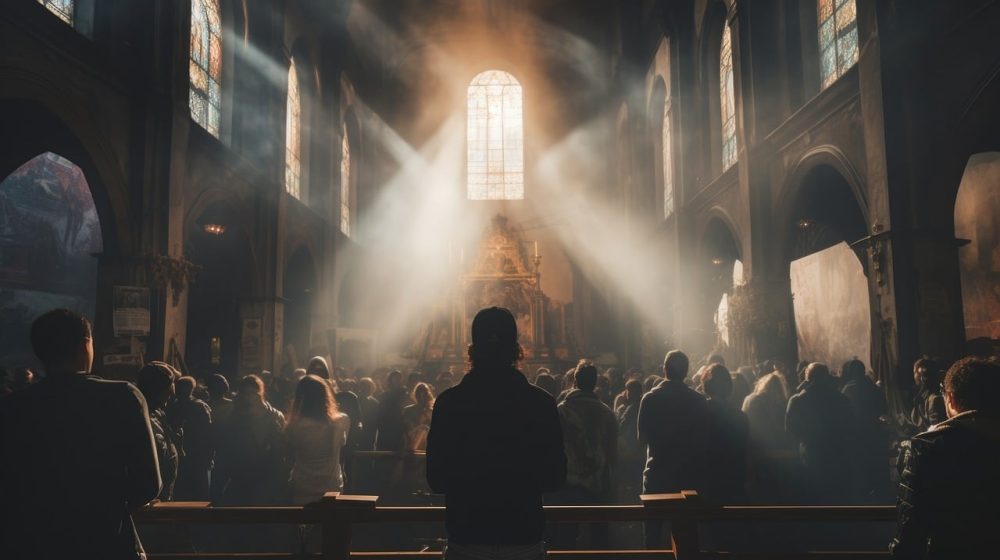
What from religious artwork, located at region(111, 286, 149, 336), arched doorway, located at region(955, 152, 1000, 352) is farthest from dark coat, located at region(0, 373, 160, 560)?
arched doorway, located at region(955, 152, 1000, 352)

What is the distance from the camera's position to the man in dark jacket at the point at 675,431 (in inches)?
199

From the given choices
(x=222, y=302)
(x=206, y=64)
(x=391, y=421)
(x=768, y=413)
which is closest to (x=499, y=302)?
(x=222, y=302)

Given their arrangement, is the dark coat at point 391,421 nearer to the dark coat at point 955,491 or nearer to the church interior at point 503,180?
the church interior at point 503,180

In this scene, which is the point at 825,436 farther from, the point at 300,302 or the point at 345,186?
the point at 345,186

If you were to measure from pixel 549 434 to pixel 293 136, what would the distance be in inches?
783

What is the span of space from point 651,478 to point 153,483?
364 cm

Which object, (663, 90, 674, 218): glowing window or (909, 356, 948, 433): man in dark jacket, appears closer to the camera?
(909, 356, 948, 433): man in dark jacket

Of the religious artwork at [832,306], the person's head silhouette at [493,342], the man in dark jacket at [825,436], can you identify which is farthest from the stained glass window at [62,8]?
the religious artwork at [832,306]

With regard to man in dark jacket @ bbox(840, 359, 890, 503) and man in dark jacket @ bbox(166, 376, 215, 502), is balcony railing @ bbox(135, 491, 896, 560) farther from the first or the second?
man in dark jacket @ bbox(840, 359, 890, 503)

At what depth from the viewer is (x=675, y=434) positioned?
16.6ft

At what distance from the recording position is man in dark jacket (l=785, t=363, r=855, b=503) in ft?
19.6

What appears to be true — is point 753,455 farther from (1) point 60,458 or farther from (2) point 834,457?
(1) point 60,458

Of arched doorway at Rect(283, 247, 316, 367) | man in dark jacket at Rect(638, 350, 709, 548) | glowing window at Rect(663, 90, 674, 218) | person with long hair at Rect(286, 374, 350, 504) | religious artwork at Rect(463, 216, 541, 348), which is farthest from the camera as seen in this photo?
religious artwork at Rect(463, 216, 541, 348)

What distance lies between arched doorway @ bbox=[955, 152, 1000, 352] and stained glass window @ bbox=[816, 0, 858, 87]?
3786mm
